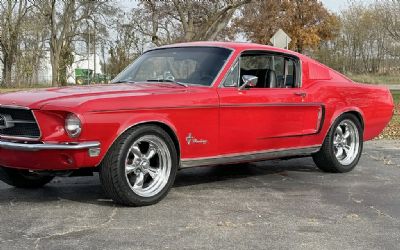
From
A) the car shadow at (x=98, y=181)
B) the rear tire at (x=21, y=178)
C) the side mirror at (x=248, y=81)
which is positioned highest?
the side mirror at (x=248, y=81)

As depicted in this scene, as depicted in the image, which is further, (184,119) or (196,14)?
(196,14)

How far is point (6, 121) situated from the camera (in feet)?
17.1

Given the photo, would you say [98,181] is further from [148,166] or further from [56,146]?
[56,146]

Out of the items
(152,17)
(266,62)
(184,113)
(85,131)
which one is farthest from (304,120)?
(152,17)

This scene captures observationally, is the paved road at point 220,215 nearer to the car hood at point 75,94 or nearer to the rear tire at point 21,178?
the rear tire at point 21,178

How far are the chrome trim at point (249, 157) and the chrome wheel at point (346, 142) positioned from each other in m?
0.54

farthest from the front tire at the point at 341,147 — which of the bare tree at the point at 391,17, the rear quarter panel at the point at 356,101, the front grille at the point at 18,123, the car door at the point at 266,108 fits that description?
the bare tree at the point at 391,17

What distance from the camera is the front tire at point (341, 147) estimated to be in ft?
23.8

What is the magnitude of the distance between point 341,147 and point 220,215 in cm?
316

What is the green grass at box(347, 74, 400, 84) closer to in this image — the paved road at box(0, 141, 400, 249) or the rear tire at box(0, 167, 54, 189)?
the paved road at box(0, 141, 400, 249)

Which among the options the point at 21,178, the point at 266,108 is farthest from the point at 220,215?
the point at 21,178

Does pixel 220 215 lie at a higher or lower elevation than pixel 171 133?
lower

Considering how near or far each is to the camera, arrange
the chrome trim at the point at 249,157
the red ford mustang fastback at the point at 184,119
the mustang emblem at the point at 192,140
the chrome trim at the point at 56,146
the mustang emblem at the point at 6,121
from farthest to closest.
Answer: the chrome trim at the point at 249,157 < the mustang emblem at the point at 192,140 < the mustang emblem at the point at 6,121 < the red ford mustang fastback at the point at 184,119 < the chrome trim at the point at 56,146

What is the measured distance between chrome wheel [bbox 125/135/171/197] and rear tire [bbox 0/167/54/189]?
3.76 ft
